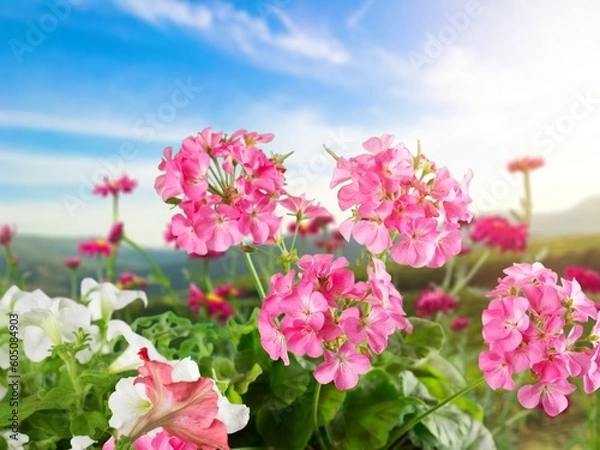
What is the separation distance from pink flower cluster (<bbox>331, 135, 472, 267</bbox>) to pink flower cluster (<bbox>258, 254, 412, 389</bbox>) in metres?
0.02

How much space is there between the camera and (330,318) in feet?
1.71

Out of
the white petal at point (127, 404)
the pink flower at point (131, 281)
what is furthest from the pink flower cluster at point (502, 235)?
the white petal at point (127, 404)

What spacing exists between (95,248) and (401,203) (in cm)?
138

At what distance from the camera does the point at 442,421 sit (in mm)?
700

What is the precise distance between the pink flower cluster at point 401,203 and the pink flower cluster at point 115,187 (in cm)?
125

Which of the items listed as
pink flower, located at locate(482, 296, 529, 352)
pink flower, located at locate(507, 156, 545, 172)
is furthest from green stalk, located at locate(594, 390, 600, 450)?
pink flower, located at locate(482, 296, 529, 352)

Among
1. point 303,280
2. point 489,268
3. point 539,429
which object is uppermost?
point 303,280

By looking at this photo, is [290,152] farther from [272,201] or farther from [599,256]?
[599,256]

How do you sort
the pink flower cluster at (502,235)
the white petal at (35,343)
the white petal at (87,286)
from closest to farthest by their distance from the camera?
1. the white petal at (35,343)
2. the white petal at (87,286)
3. the pink flower cluster at (502,235)

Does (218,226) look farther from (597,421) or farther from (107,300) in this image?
(597,421)

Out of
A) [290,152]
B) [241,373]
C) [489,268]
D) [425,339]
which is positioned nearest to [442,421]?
[425,339]

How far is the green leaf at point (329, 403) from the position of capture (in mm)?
646

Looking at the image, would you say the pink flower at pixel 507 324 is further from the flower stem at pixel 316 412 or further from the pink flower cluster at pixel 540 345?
the flower stem at pixel 316 412

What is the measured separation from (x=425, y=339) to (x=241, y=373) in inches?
6.1
